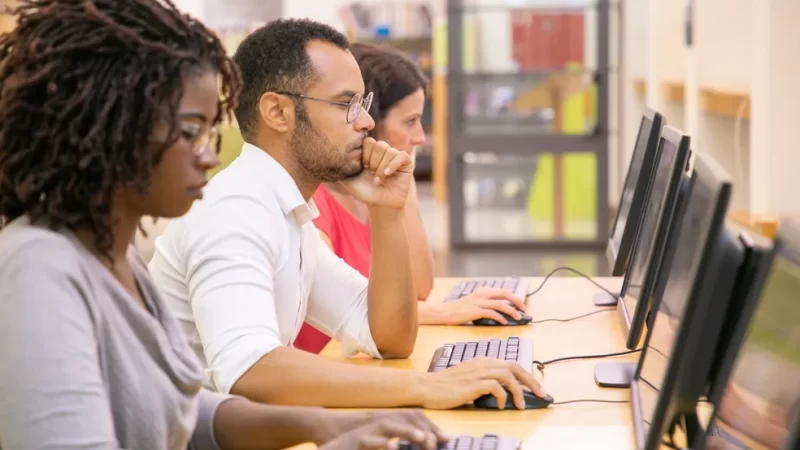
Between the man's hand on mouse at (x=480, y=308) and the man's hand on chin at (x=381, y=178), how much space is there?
323 mm

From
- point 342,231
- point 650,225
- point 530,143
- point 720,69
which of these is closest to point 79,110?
point 650,225

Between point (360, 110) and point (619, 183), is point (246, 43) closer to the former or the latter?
point (360, 110)

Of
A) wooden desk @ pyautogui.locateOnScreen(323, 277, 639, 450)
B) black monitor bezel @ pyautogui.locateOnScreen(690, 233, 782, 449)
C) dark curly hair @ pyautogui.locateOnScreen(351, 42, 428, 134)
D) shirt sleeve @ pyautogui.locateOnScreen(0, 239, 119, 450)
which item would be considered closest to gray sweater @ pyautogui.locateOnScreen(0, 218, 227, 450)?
shirt sleeve @ pyautogui.locateOnScreen(0, 239, 119, 450)

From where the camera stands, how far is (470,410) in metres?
1.68

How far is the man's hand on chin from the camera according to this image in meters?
2.13

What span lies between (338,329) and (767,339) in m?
1.22

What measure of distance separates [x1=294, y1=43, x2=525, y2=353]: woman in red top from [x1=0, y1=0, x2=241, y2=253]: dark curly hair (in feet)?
4.07

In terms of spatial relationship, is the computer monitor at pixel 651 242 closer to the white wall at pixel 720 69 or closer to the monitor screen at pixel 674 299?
the monitor screen at pixel 674 299

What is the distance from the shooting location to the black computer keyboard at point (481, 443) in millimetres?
1384

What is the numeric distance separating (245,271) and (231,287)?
0.13 ft

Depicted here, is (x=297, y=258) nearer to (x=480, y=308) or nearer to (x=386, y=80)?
(x=480, y=308)

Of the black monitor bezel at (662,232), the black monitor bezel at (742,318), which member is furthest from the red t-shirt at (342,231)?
the black monitor bezel at (742,318)

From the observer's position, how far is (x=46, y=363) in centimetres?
109

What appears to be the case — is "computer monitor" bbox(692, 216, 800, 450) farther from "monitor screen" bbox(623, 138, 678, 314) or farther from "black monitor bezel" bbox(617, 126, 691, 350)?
"monitor screen" bbox(623, 138, 678, 314)
